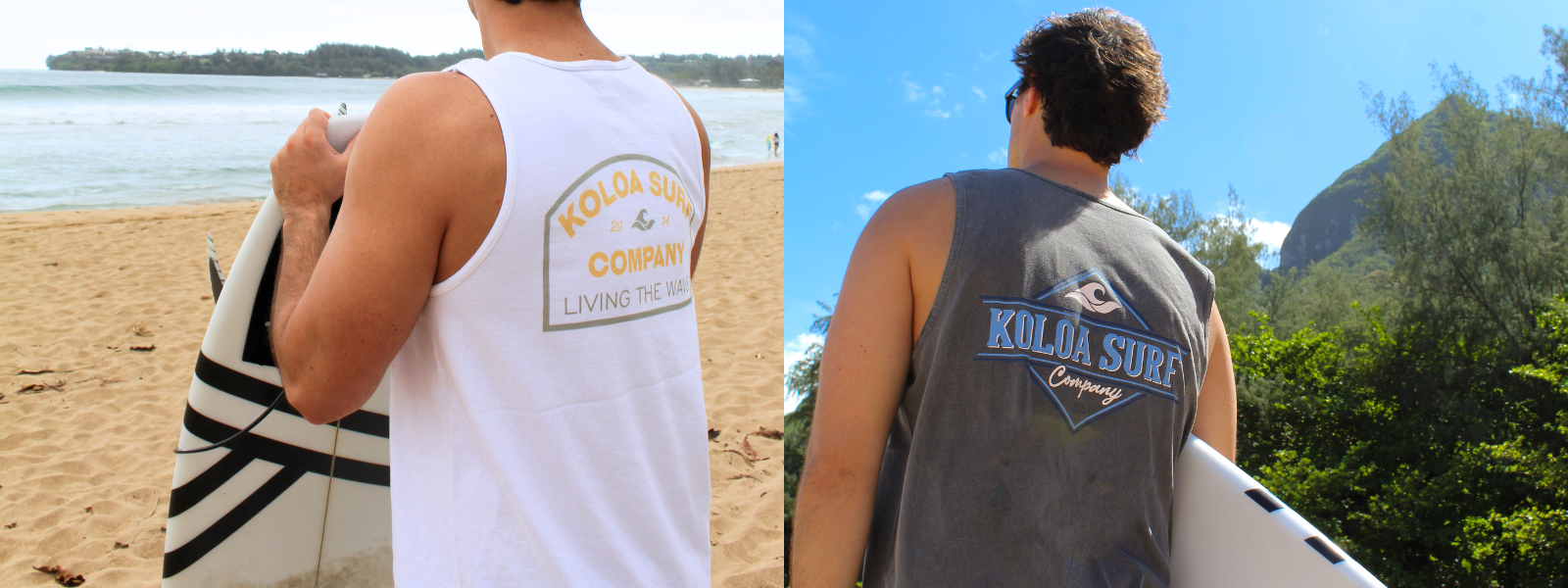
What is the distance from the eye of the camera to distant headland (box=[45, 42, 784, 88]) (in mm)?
49875

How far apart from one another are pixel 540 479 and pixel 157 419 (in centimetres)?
585

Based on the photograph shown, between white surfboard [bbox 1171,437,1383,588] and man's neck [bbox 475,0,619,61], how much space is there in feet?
3.68

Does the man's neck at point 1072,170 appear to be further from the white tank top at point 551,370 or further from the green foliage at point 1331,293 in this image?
the green foliage at point 1331,293

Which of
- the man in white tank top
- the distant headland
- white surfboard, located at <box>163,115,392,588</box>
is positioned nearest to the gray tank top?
the man in white tank top

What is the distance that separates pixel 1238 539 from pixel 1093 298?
1.43 feet

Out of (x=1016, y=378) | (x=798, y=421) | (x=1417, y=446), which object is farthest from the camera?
(x=1417, y=446)

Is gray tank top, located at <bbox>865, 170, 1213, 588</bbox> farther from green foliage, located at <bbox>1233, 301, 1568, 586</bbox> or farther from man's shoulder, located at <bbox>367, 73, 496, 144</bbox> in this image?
green foliage, located at <bbox>1233, 301, 1568, 586</bbox>

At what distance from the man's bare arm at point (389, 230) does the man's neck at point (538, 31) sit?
5.6 inches

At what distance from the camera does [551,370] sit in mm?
1006

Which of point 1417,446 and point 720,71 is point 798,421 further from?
point 720,71

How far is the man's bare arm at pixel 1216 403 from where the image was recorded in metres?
1.44

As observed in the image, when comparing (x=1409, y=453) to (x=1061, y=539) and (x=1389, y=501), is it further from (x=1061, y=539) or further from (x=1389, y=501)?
(x=1061, y=539)

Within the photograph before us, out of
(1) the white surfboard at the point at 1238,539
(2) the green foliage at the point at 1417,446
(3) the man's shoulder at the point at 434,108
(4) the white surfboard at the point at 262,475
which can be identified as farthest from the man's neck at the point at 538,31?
(2) the green foliage at the point at 1417,446

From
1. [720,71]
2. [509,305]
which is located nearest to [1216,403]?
[509,305]
